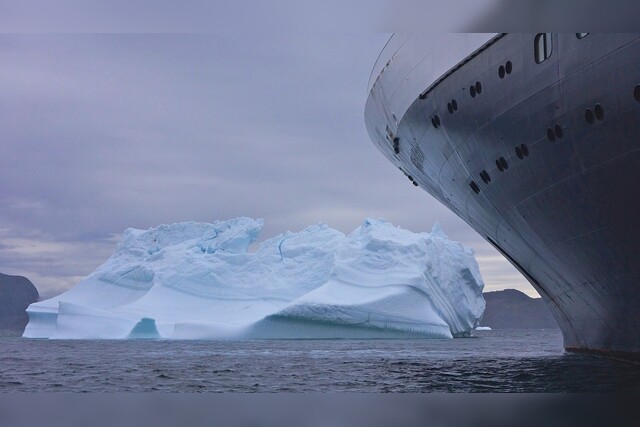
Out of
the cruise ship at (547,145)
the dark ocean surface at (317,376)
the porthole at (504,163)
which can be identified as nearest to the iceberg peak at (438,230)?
the dark ocean surface at (317,376)

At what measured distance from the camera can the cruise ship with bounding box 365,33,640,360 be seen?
10.7 m

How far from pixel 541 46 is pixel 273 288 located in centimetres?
3545

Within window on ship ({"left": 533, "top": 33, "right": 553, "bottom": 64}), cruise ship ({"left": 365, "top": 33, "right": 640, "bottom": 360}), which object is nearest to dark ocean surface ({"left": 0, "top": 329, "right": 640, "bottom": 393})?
cruise ship ({"left": 365, "top": 33, "right": 640, "bottom": 360})

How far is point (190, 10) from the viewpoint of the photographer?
718 centimetres

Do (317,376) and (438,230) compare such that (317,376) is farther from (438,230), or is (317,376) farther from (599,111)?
(438,230)

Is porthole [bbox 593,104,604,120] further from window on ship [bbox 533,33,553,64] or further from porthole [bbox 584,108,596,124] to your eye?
window on ship [bbox 533,33,553,64]

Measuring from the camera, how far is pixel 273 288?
45688 mm

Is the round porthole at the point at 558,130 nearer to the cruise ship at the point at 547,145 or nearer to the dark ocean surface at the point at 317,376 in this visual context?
the cruise ship at the point at 547,145

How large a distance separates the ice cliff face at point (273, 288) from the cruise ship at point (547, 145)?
23.3 meters

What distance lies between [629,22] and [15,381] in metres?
16.4

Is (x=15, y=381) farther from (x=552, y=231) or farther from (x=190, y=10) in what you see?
(x=190, y=10)

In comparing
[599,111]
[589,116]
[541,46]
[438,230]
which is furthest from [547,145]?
[438,230]

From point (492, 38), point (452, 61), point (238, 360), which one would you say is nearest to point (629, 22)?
point (492, 38)

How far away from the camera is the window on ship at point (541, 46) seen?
11172mm
